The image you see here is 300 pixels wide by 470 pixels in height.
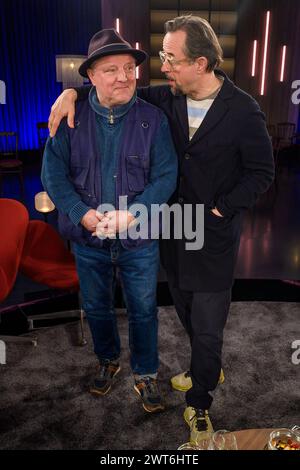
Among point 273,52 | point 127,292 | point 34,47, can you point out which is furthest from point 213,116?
point 273,52

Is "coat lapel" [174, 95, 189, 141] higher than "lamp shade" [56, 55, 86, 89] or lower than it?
higher

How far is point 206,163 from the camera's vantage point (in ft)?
6.75

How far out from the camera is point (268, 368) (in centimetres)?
275

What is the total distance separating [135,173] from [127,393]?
3.85 feet

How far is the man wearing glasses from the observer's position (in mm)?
1970

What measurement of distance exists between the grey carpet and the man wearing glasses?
22cm

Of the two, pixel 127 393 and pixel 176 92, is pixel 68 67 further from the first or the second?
pixel 127 393

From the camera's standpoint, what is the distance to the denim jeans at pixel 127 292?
227 centimetres

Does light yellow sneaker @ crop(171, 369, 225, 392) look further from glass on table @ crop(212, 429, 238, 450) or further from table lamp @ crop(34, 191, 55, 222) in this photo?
table lamp @ crop(34, 191, 55, 222)

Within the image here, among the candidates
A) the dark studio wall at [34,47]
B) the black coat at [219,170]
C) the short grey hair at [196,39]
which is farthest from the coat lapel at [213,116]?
the dark studio wall at [34,47]

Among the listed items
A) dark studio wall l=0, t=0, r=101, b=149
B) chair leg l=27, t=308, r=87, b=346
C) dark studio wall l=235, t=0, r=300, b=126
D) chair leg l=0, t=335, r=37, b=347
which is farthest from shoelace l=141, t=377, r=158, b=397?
dark studio wall l=235, t=0, r=300, b=126

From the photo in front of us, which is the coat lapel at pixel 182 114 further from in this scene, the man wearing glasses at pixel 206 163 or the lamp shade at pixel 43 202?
the lamp shade at pixel 43 202
